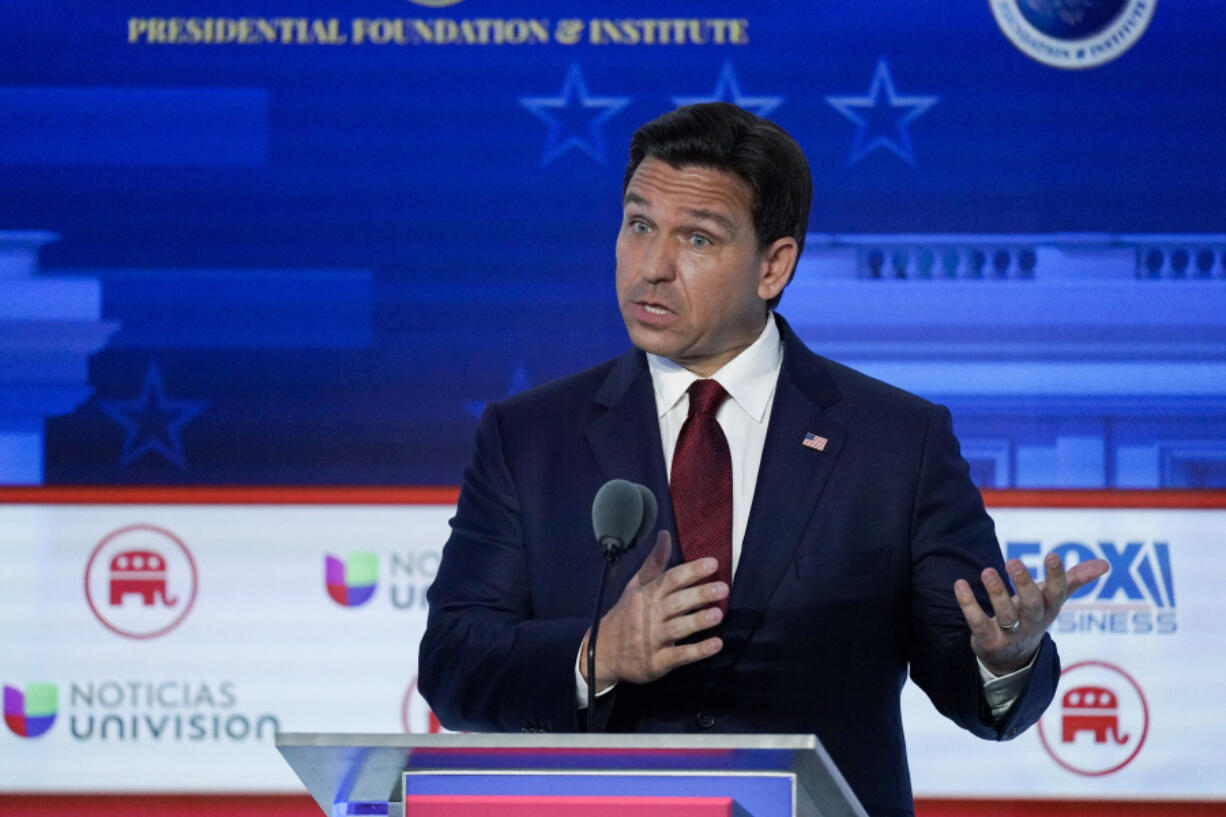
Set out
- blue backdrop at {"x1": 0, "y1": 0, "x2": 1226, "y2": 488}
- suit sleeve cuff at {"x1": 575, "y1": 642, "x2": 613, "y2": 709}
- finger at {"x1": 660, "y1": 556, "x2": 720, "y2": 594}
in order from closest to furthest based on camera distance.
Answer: finger at {"x1": 660, "y1": 556, "x2": 720, "y2": 594}
suit sleeve cuff at {"x1": 575, "y1": 642, "x2": 613, "y2": 709}
blue backdrop at {"x1": 0, "y1": 0, "x2": 1226, "y2": 488}

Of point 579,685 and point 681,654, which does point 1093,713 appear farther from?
point 681,654

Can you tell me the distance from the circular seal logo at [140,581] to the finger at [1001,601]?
243 cm

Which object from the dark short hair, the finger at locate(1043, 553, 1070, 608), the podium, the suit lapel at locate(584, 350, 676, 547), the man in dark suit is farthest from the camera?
the dark short hair

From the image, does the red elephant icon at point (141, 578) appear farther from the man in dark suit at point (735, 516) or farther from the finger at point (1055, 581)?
the finger at point (1055, 581)

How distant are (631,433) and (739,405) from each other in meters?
0.20

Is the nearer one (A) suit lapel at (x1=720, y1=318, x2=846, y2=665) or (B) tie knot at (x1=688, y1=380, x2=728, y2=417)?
(A) suit lapel at (x1=720, y1=318, x2=846, y2=665)

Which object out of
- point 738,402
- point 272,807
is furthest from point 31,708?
point 738,402

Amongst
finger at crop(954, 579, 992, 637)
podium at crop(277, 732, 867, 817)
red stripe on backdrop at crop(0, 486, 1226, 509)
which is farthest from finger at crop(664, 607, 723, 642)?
red stripe on backdrop at crop(0, 486, 1226, 509)

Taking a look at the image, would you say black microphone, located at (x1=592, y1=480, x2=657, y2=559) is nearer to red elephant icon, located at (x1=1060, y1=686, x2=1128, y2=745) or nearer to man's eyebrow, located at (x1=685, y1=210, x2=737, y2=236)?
man's eyebrow, located at (x1=685, y1=210, x2=737, y2=236)

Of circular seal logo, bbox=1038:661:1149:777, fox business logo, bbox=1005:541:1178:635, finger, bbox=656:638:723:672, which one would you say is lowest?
circular seal logo, bbox=1038:661:1149:777

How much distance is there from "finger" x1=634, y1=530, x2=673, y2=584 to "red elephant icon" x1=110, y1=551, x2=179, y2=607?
2.21 meters

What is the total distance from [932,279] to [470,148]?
121cm

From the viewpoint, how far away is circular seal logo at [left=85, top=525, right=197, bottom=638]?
13.0 ft

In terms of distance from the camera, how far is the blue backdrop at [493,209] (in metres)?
3.93
